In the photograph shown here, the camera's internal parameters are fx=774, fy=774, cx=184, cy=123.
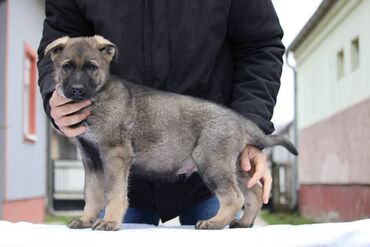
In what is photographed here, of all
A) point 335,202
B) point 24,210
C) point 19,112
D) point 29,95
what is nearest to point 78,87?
point 19,112

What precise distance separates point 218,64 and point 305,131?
721 inches

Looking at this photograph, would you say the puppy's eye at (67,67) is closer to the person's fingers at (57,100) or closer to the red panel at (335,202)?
the person's fingers at (57,100)

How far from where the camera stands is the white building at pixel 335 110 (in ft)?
42.0

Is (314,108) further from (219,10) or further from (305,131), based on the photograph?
(219,10)

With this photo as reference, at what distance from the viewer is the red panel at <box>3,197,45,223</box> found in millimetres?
10867

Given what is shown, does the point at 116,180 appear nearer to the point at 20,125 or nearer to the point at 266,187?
the point at 266,187

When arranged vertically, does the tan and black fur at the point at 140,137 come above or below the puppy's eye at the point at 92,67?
below

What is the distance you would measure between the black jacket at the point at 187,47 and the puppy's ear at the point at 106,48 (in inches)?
9.8

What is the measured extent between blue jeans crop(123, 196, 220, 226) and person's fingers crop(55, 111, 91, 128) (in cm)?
69

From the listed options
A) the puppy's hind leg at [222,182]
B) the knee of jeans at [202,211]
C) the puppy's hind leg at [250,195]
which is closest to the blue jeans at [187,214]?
the knee of jeans at [202,211]

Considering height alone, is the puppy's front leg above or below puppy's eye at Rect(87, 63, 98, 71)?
below

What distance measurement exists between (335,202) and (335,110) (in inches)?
76.6

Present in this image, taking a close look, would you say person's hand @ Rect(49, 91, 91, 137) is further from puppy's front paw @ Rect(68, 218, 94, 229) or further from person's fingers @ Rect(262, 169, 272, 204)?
person's fingers @ Rect(262, 169, 272, 204)

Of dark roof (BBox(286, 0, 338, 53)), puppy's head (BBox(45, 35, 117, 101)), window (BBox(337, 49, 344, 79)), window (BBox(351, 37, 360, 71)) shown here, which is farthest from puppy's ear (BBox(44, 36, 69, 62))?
window (BBox(337, 49, 344, 79))
